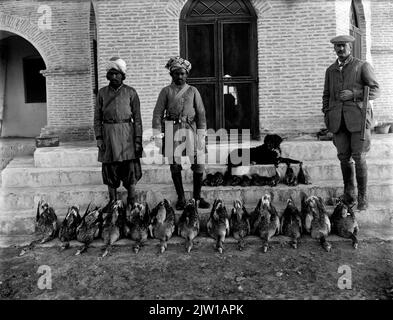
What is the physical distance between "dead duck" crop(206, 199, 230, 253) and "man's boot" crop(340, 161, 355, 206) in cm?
191

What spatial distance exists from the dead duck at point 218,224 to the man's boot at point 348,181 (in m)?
1.91

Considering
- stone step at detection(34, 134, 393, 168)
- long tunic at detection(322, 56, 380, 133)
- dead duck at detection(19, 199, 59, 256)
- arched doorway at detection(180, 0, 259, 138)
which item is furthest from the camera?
arched doorway at detection(180, 0, 259, 138)

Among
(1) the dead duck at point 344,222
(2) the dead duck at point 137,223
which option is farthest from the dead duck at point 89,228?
(1) the dead duck at point 344,222

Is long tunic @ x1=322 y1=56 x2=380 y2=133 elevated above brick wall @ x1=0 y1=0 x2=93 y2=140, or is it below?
below

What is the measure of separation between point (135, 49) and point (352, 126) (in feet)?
17.7

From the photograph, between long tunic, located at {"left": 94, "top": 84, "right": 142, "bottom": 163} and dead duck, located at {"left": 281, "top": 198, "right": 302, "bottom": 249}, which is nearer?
dead duck, located at {"left": 281, "top": 198, "right": 302, "bottom": 249}

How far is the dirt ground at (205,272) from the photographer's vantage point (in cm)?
451

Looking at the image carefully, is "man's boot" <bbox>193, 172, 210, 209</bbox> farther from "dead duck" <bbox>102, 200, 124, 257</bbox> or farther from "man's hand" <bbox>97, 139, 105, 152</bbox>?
"man's hand" <bbox>97, 139, 105, 152</bbox>

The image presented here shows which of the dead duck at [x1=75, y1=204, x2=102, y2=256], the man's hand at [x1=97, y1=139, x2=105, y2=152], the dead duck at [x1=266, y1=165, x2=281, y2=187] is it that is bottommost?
the dead duck at [x1=75, y1=204, x2=102, y2=256]

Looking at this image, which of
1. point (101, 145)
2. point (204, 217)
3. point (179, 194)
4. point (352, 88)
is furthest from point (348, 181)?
point (101, 145)

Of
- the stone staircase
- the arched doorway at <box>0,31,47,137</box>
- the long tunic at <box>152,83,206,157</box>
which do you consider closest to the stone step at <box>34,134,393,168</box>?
the stone staircase

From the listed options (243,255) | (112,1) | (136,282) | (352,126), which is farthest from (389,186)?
(112,1)

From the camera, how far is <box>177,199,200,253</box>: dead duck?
5816mm

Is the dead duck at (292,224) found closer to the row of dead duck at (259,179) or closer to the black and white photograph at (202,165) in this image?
the black and white photograph at (202,165)
